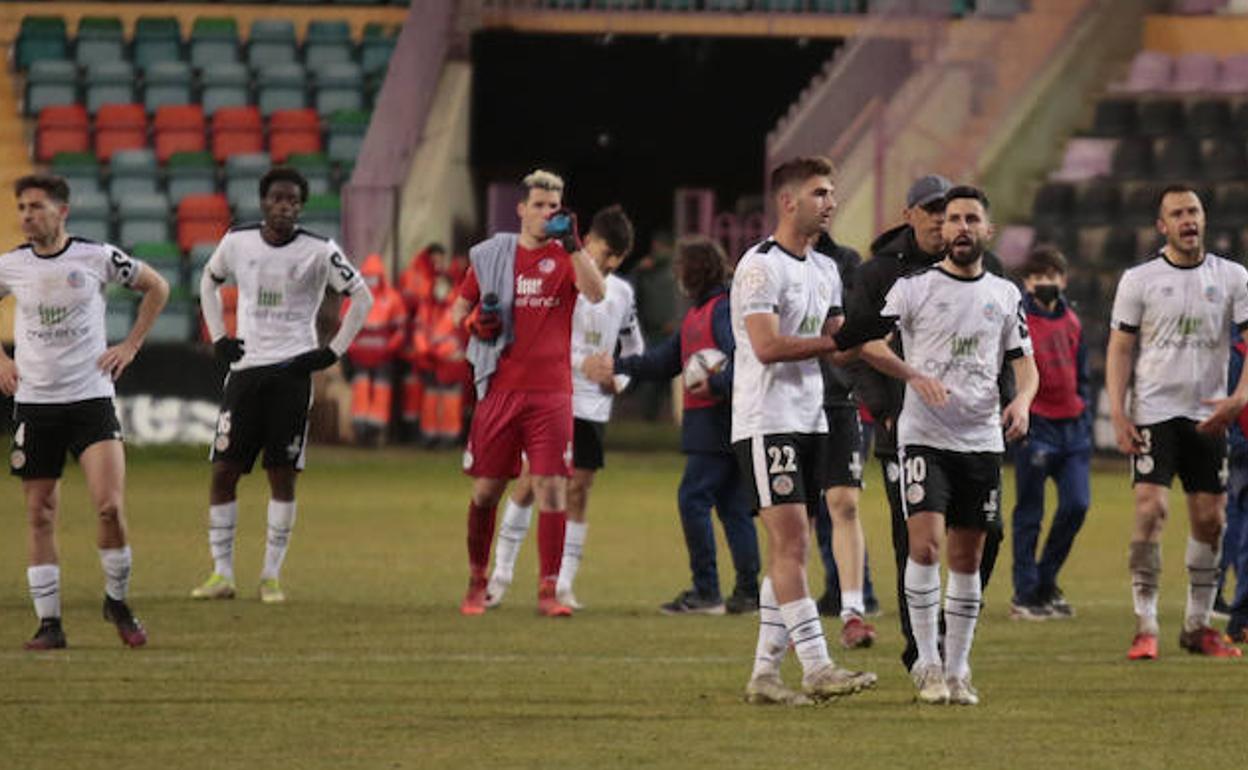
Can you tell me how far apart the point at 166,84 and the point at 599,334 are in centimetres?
1855

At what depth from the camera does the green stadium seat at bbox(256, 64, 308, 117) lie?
3362 centimetres

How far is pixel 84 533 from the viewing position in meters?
20.1

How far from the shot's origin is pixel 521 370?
14.9 meters

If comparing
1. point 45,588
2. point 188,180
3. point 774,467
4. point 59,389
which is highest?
point 188,180

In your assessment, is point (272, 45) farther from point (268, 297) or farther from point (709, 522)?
point (709, 522)

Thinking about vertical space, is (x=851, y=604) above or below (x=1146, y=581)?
below

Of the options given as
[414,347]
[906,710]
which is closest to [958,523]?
[906,710]

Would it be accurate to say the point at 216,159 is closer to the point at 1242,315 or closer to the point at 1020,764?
the point at 1242,315

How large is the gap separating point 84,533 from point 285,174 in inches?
216

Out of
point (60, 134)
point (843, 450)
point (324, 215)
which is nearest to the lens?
point (843, 450)

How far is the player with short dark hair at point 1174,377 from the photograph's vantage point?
1299 cm

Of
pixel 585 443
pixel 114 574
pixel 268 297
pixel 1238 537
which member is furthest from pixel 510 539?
pixel 1238 537

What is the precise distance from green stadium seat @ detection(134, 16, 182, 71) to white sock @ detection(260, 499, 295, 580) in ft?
63.7

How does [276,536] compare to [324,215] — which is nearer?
[276,536]
